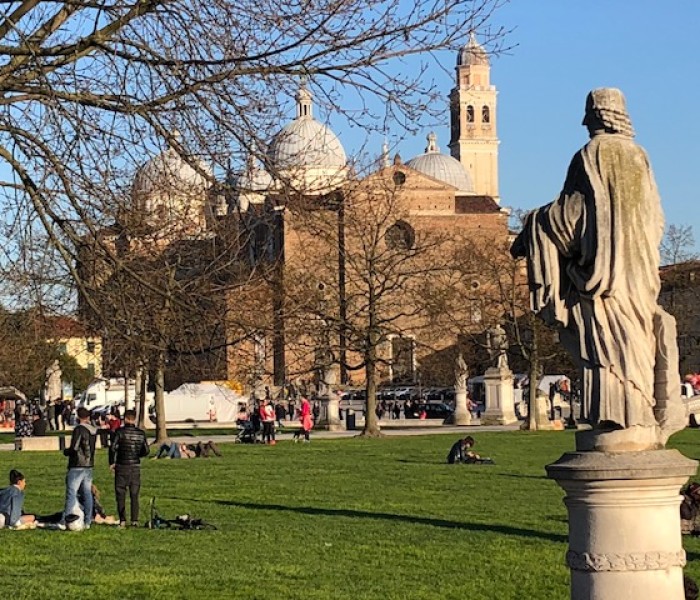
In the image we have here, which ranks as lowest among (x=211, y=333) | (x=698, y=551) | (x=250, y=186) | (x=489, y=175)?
(x=698, y=551)

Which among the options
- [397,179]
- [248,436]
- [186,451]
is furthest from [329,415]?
[186,451]

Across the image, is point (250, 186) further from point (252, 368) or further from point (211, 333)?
point (252, 368)

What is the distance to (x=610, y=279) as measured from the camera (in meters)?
8.00

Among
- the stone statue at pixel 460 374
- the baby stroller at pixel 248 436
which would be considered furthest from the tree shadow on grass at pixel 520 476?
the stone statue at pixel 460 374

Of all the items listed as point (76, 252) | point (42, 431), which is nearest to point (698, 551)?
point (76, 252)

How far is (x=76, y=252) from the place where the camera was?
11.6m

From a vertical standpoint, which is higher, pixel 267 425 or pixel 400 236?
pixel 400 236

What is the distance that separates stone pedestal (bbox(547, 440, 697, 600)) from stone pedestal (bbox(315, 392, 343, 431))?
47.9 meters

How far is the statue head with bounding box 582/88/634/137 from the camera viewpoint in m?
8.23

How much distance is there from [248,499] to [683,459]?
Answer: 15072mm

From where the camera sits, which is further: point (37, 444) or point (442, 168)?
point (442, 168)

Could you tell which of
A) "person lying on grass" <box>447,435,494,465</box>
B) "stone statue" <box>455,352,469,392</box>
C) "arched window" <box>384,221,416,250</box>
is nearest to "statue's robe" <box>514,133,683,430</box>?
"person lying on grass" <box>447,435,494,465</box>

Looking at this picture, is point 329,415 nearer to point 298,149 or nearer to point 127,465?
point 127,465

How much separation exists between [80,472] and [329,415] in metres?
38.1
